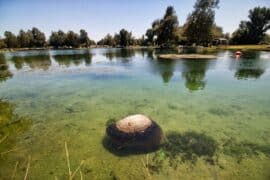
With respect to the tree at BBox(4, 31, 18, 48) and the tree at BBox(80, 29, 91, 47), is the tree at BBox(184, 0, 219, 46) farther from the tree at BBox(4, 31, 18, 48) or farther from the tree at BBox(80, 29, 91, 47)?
the tree at BBox(4, 31, 18, 48)

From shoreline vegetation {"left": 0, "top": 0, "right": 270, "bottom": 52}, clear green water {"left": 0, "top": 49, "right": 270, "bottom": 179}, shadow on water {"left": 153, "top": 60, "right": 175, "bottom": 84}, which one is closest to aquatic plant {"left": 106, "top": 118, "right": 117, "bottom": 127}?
clear green water {"left": 0, "top": 49, "right": 270, "bottom": 179}

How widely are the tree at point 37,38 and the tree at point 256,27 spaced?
329ft

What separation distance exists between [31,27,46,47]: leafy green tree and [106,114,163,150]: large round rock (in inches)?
4363

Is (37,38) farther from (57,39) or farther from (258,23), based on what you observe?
(258,23)

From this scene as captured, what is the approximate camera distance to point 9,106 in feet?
25.8

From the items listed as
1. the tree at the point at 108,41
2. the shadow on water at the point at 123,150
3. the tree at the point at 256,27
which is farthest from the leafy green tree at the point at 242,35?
the tree at the point at 108,41

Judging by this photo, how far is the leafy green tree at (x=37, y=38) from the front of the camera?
95562 millimetres

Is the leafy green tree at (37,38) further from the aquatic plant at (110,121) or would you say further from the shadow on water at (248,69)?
the aquatic plant at (110,121)

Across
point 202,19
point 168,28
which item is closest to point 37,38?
point 168,28

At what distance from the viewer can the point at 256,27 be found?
58.8 metres

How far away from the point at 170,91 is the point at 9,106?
27.4 feet

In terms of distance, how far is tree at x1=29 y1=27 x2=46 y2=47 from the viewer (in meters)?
95.6

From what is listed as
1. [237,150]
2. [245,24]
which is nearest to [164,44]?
[245,24]

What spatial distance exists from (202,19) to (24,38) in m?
88.9
